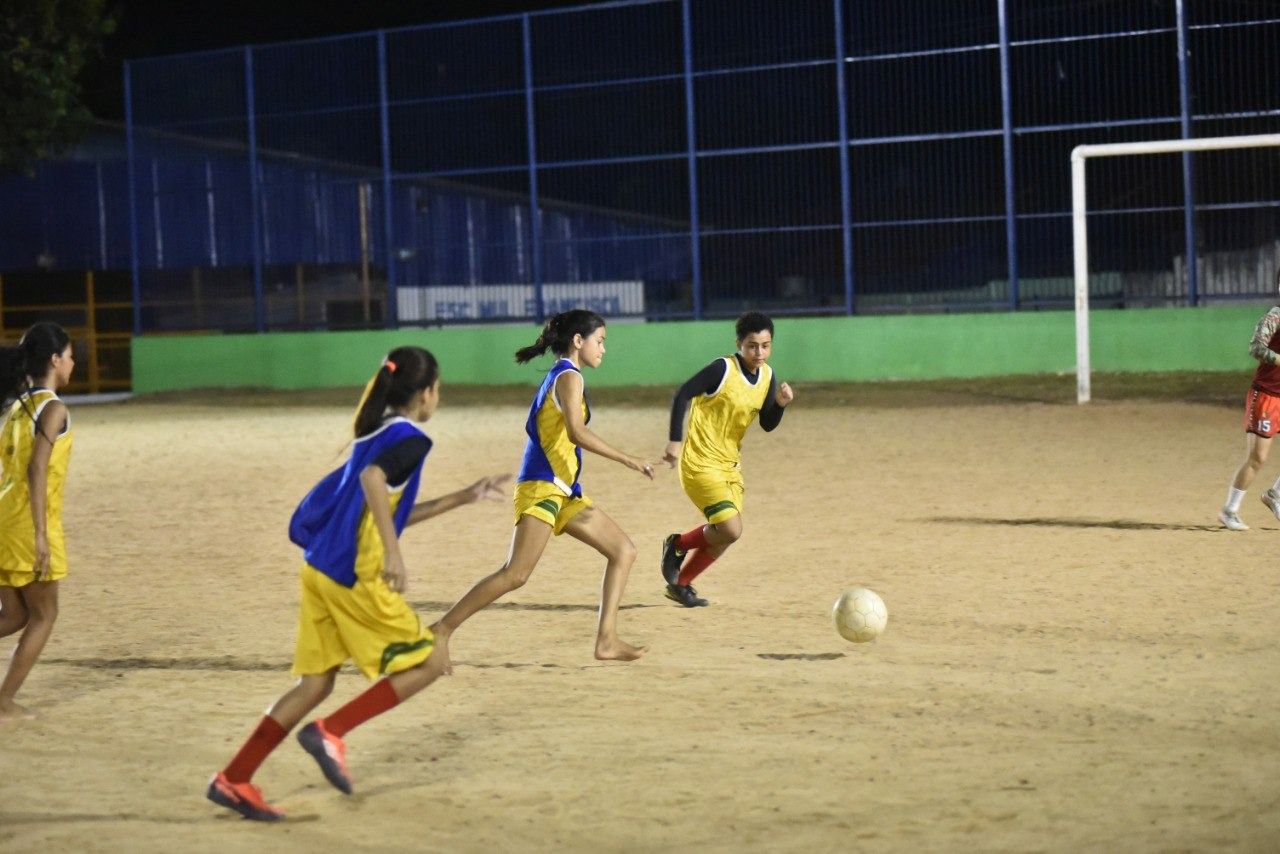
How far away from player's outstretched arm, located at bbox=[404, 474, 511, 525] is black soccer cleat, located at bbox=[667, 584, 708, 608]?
3625mm

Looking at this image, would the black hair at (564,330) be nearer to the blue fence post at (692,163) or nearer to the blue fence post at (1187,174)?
the blue fence post at (1187,174)

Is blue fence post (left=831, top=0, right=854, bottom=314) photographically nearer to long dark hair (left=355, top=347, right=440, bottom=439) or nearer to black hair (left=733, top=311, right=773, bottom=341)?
A: black hair (left=733, top=311, right=773, bottom=341)

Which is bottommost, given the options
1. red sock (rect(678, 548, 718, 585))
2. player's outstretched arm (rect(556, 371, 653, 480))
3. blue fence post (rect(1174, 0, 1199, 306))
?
red sock (rect(678, 548, 718, 585))

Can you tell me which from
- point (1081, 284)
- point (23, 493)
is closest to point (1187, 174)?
point (1081, 284)

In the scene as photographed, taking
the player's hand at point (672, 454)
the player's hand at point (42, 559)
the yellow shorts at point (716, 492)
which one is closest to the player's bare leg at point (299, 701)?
the player's hand at point (42, 559)

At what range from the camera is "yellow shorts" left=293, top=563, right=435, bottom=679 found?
551cm

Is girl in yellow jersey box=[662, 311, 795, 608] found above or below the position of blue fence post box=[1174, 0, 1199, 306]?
below

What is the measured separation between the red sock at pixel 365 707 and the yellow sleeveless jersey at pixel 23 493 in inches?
78.2

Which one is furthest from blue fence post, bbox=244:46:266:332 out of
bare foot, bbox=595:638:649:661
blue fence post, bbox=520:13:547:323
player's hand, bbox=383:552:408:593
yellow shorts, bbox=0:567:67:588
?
player's hand, bbox=383:552:408:593

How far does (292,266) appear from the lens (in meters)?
32.8

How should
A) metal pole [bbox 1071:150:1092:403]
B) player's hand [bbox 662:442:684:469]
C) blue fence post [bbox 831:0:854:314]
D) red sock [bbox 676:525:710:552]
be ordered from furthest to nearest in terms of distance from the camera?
blue fence post [bbox 831:0:854:314] < metal pole [bbox 1071:150:1092:403] < red sock [bbox 676:525:710:552] < player's hand [bbox 662:442:684:469]

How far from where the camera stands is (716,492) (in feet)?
30.0

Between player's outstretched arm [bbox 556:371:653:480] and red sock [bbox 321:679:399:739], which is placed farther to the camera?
player's outstretched arm [bbox 556:371:653:480]

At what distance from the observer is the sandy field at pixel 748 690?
17.9ft
